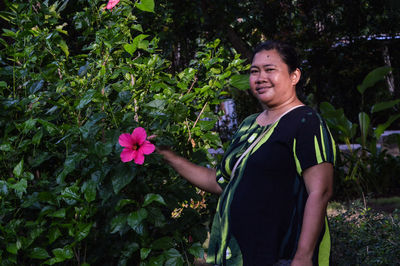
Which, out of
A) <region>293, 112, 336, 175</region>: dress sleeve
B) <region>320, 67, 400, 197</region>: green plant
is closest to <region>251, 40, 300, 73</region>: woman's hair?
<region>293, 112, 336, 175</region>: dress sleeve

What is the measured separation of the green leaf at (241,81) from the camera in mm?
2500

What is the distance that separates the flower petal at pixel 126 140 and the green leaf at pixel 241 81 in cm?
81

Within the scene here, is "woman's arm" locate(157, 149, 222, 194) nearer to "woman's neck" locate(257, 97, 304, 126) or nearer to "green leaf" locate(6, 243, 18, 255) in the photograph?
"woman's neck" locate(257, 97, 304, 126)

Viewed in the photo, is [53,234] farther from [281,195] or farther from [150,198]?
[281,195]

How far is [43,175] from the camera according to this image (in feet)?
7.58

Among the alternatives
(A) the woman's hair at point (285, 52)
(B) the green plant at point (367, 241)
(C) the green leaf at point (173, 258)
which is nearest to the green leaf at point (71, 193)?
(C) the green leaf at point (173, 258)

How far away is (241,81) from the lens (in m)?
2.53

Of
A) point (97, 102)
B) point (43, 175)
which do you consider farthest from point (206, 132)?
point (43, 175)

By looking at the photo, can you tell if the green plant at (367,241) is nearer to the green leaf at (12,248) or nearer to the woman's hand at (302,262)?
the woman's hand at (302,262)

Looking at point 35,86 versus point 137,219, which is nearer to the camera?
point 137,219

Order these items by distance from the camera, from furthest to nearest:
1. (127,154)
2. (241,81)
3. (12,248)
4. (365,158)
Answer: (365,158)
(241,81)
(12,248)
(127,154)

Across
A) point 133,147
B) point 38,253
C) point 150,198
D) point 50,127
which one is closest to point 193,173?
point 150,198

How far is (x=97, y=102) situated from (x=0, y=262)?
0.78m

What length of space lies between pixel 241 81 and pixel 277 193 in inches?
35.1
